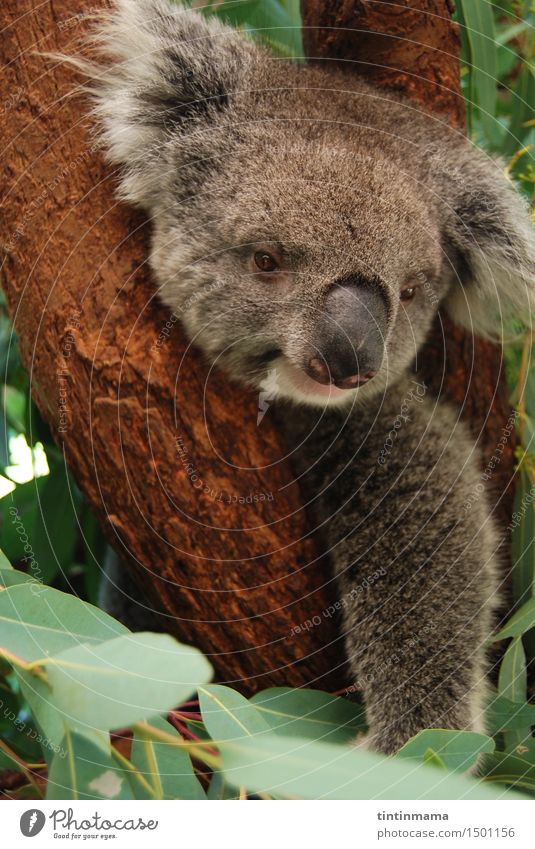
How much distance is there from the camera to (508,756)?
1.54m

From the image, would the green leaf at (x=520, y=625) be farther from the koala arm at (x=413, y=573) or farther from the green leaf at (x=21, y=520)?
the green leaf at (x=21, y=520)

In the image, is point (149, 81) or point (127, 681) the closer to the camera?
point (127, 681)

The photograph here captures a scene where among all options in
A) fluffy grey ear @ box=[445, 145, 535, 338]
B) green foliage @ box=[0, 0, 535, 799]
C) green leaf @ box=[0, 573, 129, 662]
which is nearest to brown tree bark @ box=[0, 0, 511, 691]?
green foliage @ box=[0, 0, 535, 799]

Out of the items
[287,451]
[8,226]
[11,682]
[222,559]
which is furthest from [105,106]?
[11,682]

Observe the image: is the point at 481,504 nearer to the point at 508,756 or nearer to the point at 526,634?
the point at 526,634

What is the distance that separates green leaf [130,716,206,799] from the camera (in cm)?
117

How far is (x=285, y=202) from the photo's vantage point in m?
1.46

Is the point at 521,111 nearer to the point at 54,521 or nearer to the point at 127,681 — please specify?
the point at 54,521

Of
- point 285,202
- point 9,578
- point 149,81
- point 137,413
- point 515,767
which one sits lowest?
point 515,767

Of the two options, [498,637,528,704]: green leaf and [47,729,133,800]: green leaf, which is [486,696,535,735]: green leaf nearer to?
[498,637,528,704]: green leaf

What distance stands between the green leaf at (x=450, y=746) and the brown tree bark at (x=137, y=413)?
0.34m

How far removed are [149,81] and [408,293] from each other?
668 mm

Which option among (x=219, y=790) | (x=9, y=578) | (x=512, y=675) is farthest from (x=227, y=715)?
(x=512, y=675)
